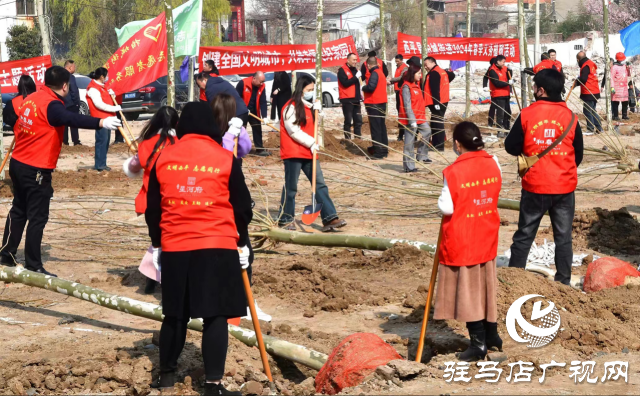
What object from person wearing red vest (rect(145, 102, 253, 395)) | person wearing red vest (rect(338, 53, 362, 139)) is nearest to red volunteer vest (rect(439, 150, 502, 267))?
person wearing red vest (rect(145, 102, 253, 395))

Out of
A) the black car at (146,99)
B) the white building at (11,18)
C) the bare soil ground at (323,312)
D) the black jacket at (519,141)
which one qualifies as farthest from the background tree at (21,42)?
the black jacket at (519,141)

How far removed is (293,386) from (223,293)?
36.3 inches

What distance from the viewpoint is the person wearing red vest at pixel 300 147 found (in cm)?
908

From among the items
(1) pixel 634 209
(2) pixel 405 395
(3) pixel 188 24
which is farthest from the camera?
(3) pixel 188 24

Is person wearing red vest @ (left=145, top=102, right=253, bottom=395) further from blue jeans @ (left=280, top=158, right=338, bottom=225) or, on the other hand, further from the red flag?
the red flag

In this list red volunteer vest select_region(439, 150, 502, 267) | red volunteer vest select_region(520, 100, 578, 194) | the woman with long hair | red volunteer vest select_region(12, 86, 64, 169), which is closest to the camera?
red volunteer vest select_region(439, 150, 502, 267)

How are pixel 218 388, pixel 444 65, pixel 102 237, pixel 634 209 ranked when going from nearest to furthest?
pixel 218 388
pixel 102 237
pixel 634 209
pixel 444 65

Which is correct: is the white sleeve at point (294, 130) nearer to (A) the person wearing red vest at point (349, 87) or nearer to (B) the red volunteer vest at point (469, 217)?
(B) the red volunteer vest at point (469, 217)

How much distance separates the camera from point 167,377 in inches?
Result: 181

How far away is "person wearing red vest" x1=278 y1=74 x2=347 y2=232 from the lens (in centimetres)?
908

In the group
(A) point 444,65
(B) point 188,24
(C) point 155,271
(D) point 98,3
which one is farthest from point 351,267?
(A) point 444,65

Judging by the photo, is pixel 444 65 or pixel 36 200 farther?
pixel 444 65

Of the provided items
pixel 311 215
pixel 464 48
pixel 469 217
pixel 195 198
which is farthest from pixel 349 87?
pixel 195 198

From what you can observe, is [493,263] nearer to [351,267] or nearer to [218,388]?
[218,388]
